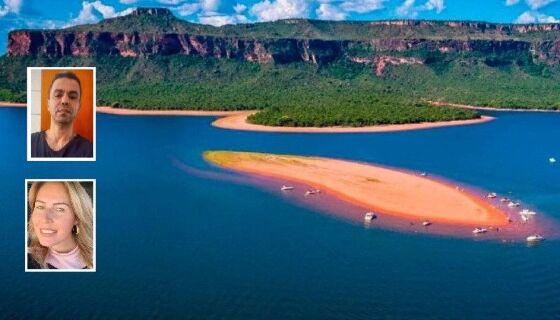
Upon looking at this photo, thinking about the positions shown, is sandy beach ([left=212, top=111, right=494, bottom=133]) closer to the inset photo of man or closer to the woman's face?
the woman's face

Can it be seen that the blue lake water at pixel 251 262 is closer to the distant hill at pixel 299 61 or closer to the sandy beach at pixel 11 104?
the sandy beach at pixel 11 104

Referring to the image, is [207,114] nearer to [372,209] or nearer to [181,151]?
[181,151]

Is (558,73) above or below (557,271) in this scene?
above

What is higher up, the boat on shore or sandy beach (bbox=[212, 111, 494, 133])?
sandy beach (bbox=[212, 111, 494, 133])

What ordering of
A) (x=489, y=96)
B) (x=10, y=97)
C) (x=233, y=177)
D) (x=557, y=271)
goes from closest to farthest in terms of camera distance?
(x=557, y=271) < (x=233, y=177) < (x=10, y=97) < (x=489, y=96)

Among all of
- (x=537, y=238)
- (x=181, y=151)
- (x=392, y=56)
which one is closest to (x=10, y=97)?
(x=181, y=151)

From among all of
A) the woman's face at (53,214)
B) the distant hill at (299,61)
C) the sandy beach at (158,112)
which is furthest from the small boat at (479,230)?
the distant hill at (299,61)

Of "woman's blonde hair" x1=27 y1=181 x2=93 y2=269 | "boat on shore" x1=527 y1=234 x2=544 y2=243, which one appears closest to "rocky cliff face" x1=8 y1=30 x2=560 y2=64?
"boat on shore" x1=527 y1=234 x2=544 y2=243
